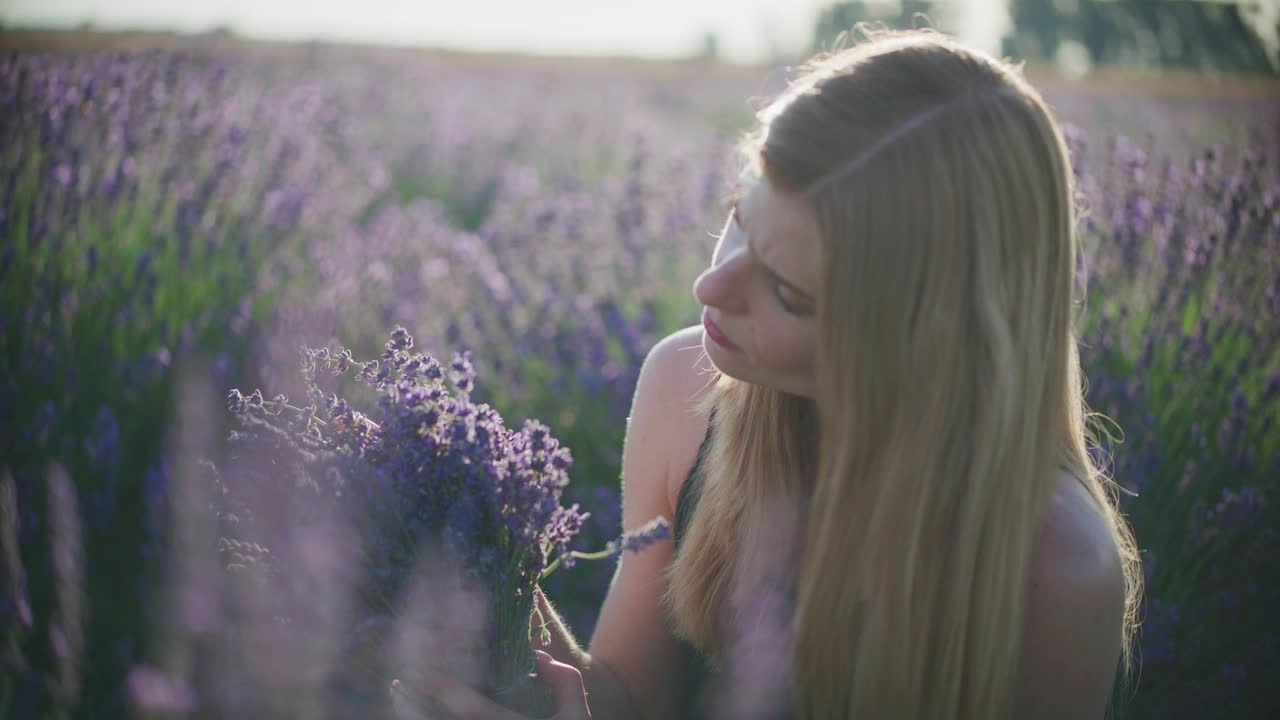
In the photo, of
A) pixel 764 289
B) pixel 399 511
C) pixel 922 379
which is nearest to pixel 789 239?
pixel 764 289

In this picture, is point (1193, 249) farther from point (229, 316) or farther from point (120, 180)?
point (120, 180)

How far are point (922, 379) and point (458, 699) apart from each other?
79cm

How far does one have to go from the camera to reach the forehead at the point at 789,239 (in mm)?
1272

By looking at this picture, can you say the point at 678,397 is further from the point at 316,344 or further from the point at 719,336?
the point at 316,344

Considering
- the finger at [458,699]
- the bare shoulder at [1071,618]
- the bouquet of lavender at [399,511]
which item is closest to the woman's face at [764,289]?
the bouquet of lavender at [399,511]

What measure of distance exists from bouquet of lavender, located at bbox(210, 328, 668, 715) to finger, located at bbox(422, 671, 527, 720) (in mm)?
24

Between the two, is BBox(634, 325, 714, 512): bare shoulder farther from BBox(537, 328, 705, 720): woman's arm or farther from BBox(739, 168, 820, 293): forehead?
BBox(739, 168, 820, 293): forehead

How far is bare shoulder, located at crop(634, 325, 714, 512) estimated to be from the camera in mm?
1879

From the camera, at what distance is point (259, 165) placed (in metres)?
4.27

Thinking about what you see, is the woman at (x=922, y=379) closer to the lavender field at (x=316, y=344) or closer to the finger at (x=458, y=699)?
the finger at (x=458, y=699)

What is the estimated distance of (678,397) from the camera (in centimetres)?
190

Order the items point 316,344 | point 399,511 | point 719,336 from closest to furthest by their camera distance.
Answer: point 399,511 → point 719,336 → point 316,344

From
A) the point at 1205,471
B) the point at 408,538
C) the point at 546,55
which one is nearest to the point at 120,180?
the point at 408,538

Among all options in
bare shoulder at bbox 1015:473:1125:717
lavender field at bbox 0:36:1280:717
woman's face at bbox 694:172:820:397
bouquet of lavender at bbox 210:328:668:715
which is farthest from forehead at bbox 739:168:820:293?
lavender field at bbox 0:36:1280:717
